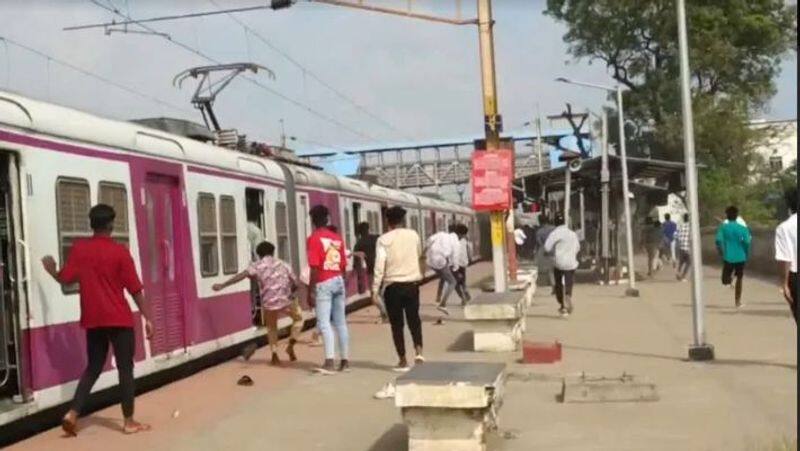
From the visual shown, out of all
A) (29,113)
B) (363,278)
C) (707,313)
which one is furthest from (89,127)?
(363,278)

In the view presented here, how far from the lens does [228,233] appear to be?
542 inches

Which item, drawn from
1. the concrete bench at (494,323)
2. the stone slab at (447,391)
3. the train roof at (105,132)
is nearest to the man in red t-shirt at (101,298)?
the train roof at (105,132)

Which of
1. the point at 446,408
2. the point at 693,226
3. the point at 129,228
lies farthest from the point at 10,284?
the point at 693,226

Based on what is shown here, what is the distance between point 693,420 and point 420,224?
2434 cm

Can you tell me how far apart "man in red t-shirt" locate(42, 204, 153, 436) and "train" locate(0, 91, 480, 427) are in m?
0.36

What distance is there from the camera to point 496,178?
1694 cm

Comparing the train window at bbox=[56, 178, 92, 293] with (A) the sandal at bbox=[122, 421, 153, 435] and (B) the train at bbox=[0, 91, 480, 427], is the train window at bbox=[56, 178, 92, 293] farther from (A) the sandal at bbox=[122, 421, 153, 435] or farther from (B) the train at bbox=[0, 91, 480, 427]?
(A) the sandal at bbox=[122, 421, 153, 435]

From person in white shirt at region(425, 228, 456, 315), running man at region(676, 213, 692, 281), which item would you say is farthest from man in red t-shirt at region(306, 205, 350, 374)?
running man at region(676, 213, 692, 281)

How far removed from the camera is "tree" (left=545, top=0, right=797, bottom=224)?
131 feet

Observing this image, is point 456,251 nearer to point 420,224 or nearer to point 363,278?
point 363,278

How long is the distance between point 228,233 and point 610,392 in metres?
5.96

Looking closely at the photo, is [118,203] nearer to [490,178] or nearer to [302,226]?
[302,226]

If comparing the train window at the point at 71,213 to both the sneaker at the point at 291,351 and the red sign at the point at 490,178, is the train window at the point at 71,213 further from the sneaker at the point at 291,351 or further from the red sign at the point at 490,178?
the red sign at the point at 490,178

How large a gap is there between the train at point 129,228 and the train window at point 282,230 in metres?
0.03
